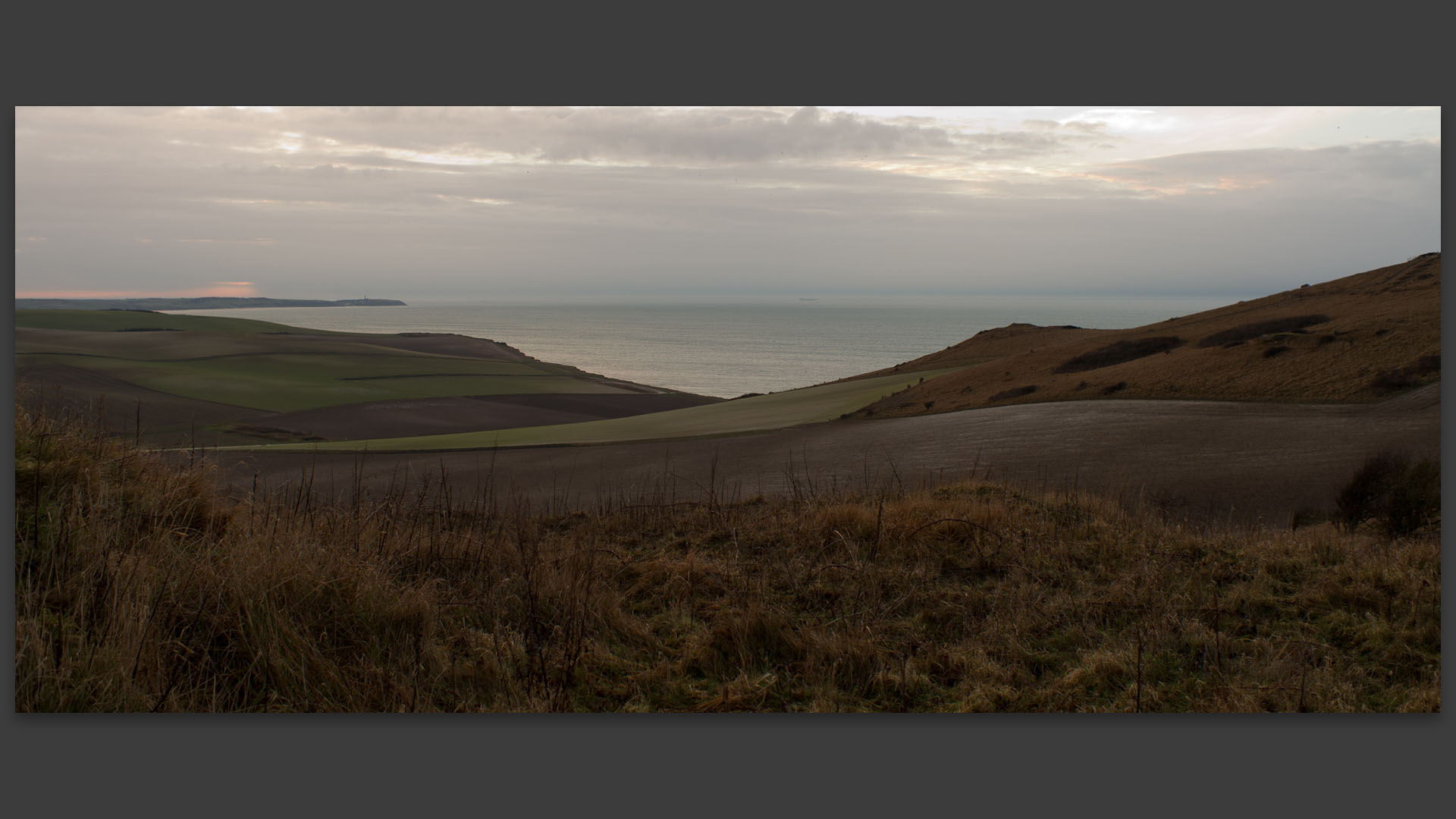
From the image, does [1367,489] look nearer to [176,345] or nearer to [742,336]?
[176,345]

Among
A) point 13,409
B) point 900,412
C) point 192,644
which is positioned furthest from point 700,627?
point 900,412

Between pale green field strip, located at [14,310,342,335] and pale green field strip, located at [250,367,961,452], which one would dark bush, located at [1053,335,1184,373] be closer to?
pale green field strip, located at [250,367,961,452]

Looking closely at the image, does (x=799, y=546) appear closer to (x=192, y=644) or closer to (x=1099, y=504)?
(x=1099, y=504)

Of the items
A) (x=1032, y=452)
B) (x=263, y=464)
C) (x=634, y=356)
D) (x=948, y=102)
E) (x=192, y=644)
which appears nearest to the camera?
(x=192, y=644)

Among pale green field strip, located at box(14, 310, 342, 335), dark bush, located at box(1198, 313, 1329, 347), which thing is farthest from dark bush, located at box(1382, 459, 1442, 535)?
pale green field strip, located at box(14, 310, 342, 335)

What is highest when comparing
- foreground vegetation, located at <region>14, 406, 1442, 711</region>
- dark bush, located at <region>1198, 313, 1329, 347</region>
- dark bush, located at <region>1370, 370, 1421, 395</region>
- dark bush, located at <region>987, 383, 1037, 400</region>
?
dark bush, located at <region>1198, 313, 1329, 347</region>

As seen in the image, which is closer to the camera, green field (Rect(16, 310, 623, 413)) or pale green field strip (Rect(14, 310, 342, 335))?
pale green field strip (Rect(14, 310, 342, 335))

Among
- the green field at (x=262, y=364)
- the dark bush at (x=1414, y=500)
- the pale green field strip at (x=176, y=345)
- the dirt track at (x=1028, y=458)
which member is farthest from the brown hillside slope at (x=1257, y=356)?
the green field at (x=262, y=364)
